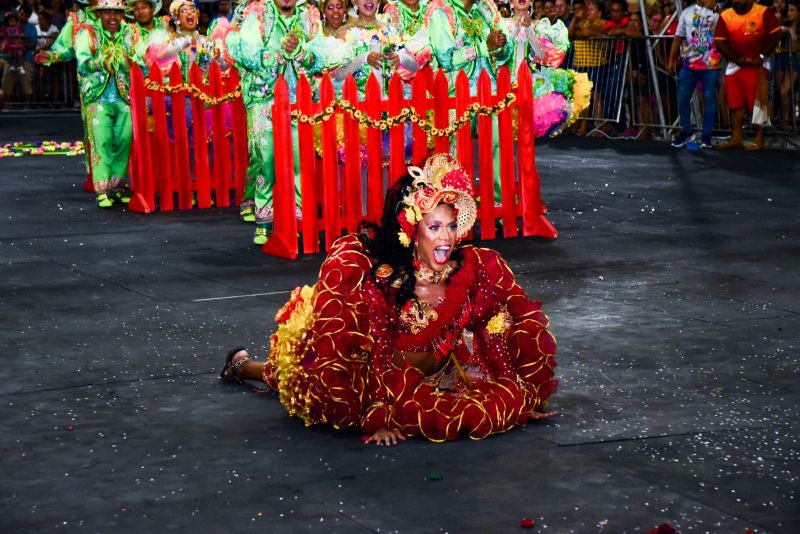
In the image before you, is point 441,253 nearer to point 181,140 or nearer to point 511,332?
point 511,332

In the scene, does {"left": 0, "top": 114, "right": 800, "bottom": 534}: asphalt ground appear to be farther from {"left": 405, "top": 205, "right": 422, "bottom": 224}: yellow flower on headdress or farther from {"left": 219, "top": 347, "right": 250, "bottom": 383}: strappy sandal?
{"left": 405, "top": 205, "right": 422, "bottom": 224}: yellow flower on headdress

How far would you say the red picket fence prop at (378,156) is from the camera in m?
9.98

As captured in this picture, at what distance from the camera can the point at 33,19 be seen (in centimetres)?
2452

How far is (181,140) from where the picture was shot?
12.4m

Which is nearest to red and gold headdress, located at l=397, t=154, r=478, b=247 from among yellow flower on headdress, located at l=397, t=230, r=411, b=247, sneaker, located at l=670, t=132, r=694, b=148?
yellow flower on headdress, located at l=397, t=230, r=411, b=247

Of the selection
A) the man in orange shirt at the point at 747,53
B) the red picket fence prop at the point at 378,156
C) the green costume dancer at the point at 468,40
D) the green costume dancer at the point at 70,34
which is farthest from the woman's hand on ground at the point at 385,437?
the man in orange shirt at the point at 747,53

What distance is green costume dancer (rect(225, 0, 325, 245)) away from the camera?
1038 centimetres

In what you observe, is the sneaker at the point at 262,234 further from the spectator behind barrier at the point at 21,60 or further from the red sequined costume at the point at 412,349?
the spectator behind barrier at the point at 21,60

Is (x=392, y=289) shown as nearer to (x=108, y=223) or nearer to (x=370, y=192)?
(x=370, y=192)

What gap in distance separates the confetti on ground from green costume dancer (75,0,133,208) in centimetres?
486

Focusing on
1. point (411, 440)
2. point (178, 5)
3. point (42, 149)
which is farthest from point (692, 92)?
point (411, 440)

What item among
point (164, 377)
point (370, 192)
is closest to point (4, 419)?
point (164, 377)

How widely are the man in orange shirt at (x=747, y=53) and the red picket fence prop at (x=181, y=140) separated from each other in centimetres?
641

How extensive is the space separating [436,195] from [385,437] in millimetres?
985
